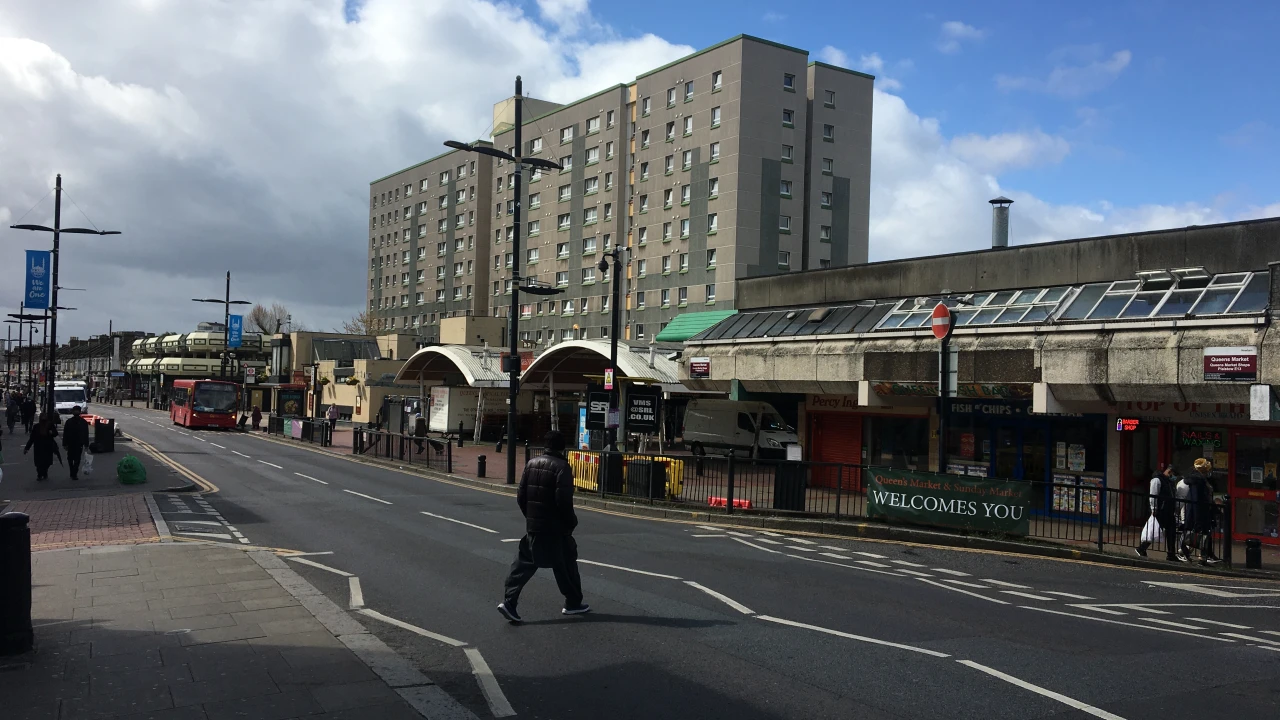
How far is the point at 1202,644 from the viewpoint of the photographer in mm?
8820

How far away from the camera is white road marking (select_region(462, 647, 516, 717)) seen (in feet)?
20.3

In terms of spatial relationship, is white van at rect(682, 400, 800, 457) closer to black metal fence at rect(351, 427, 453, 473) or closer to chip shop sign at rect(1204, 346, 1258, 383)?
black metal fence at rect(351, 427, 453, 473)

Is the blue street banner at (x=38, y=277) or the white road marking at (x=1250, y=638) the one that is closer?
the white road marking at (x=1250, y=638)

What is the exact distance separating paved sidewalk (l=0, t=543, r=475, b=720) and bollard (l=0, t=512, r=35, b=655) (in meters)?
0.16

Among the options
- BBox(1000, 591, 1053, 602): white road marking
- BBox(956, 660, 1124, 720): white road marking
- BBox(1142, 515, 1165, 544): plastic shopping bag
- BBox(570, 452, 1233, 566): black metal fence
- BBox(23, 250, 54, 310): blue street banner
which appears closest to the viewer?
BBox(956, 660, 1124, 720): white road marking

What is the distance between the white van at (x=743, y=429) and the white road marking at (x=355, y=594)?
22.7 metres

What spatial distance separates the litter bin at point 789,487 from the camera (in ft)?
61.5

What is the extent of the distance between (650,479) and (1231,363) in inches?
450

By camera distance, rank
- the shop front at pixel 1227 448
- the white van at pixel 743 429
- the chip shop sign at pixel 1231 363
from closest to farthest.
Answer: the chip shop sign at pixel 1231 363 → the shop front at pixel 1227 448 → the white van at pixel 743 429

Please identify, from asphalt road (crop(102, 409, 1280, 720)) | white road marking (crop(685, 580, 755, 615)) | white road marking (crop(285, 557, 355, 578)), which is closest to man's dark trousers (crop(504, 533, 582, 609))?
asphalt road (crop(102, 409, 1280, 720))

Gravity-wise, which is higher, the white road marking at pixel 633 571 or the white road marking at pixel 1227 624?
the white road marking at pixel 633 571

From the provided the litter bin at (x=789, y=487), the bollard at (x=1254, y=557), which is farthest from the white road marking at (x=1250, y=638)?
the litter bin at (x=789, y=487)

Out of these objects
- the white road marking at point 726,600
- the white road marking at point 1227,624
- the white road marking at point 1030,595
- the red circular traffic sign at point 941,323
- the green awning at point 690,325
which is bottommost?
the white road marking at point 1030,595

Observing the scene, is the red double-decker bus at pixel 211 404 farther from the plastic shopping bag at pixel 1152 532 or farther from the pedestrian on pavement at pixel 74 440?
the plastic shopping bag at pixel 1152 532
